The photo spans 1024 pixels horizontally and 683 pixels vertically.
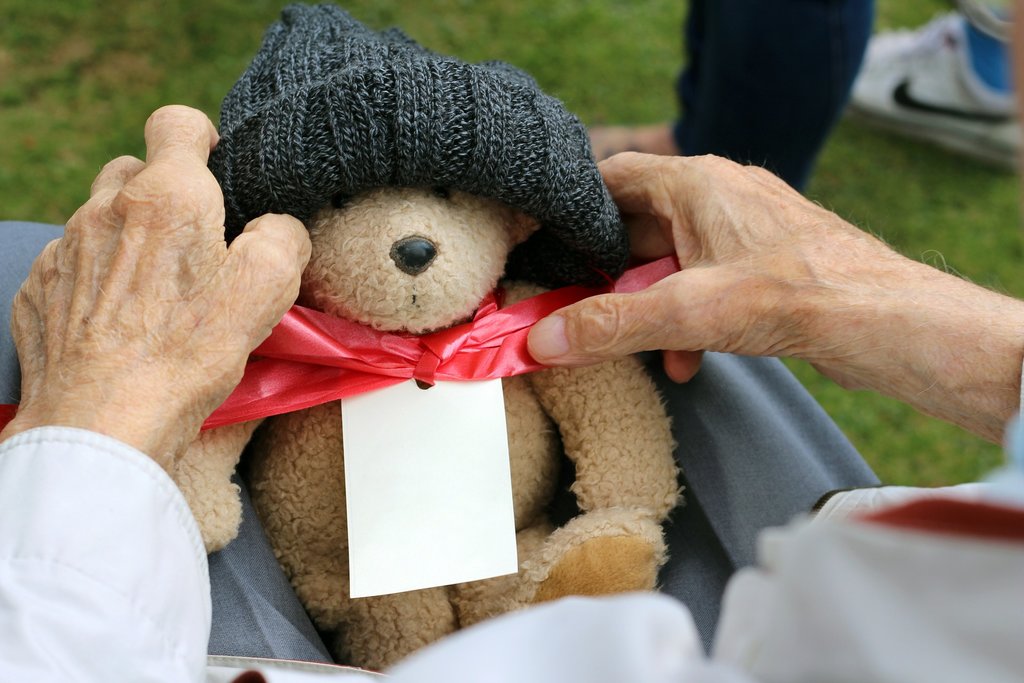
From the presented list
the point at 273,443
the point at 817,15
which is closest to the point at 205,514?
the point at 273,443

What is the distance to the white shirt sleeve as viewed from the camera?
24.6 inches

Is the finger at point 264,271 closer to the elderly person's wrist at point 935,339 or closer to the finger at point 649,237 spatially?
the finger at point 649,237

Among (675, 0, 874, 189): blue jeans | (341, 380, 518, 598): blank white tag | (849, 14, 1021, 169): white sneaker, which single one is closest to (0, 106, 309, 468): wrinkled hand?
(341, 380, 518, 598): blank white tag

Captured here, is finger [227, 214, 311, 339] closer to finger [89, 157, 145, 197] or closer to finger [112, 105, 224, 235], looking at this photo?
finger [112, 105, 224, 235]

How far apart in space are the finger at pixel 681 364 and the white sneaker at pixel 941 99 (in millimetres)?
1700

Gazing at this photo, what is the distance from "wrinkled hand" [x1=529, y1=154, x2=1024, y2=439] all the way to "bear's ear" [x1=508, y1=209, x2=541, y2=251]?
0.09m

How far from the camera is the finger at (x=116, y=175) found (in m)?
0.88

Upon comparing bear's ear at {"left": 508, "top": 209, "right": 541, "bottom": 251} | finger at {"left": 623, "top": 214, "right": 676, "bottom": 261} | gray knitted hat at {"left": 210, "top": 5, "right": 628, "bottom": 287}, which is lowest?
finger at {"left": 623, "top": 214, "right": 676, "bottom": 261}

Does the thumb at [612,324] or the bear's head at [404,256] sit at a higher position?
the bear's head at [404,256]

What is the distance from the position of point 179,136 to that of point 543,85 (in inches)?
60.9

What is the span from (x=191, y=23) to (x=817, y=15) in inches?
59.5

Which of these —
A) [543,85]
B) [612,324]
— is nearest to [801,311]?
[612,324]

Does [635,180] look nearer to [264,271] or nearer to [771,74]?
[264,271]

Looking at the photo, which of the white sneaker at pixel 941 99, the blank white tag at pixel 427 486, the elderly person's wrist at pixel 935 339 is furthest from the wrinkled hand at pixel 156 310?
the white sneaker at pixel 941 99
